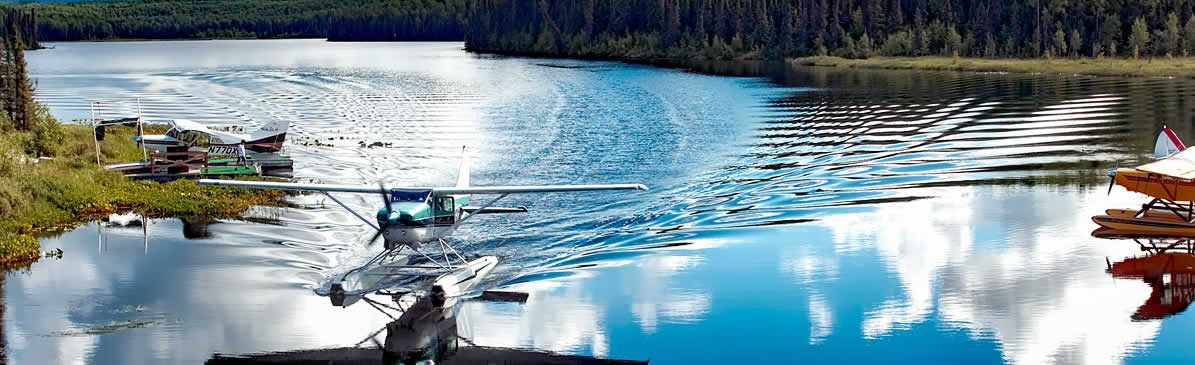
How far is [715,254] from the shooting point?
27.5 metres

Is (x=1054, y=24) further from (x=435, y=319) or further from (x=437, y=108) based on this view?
(x=435, y=319)

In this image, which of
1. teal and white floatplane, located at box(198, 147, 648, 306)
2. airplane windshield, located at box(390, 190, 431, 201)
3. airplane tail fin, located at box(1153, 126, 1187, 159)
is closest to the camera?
teal and white floatplane, located at box(198, 147, 648, 306)

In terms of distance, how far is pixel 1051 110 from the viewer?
60000mm

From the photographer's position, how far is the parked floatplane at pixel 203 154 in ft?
125

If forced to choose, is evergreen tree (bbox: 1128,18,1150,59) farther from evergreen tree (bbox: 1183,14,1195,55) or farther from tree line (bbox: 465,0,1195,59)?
evergreen tree (bbox: 1183,14,1195,55)

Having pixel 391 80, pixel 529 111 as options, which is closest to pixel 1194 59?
pixel 529 111

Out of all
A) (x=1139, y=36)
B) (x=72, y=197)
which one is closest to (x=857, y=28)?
(x=1139, y=36)

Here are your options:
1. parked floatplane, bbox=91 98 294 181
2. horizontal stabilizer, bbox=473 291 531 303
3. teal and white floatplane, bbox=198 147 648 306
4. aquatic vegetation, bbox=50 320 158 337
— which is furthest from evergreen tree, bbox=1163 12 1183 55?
aquatic vegetation, bbox=50 320 158 337

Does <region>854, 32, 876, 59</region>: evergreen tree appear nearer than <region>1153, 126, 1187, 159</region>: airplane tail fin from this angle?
No

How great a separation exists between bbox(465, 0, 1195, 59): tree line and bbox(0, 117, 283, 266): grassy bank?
271 ft

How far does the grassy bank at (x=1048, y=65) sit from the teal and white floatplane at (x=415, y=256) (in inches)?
2868

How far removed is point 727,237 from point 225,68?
109 m

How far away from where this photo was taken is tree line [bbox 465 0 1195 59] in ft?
346

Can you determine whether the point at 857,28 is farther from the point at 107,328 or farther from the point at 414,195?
the point at 107,328
